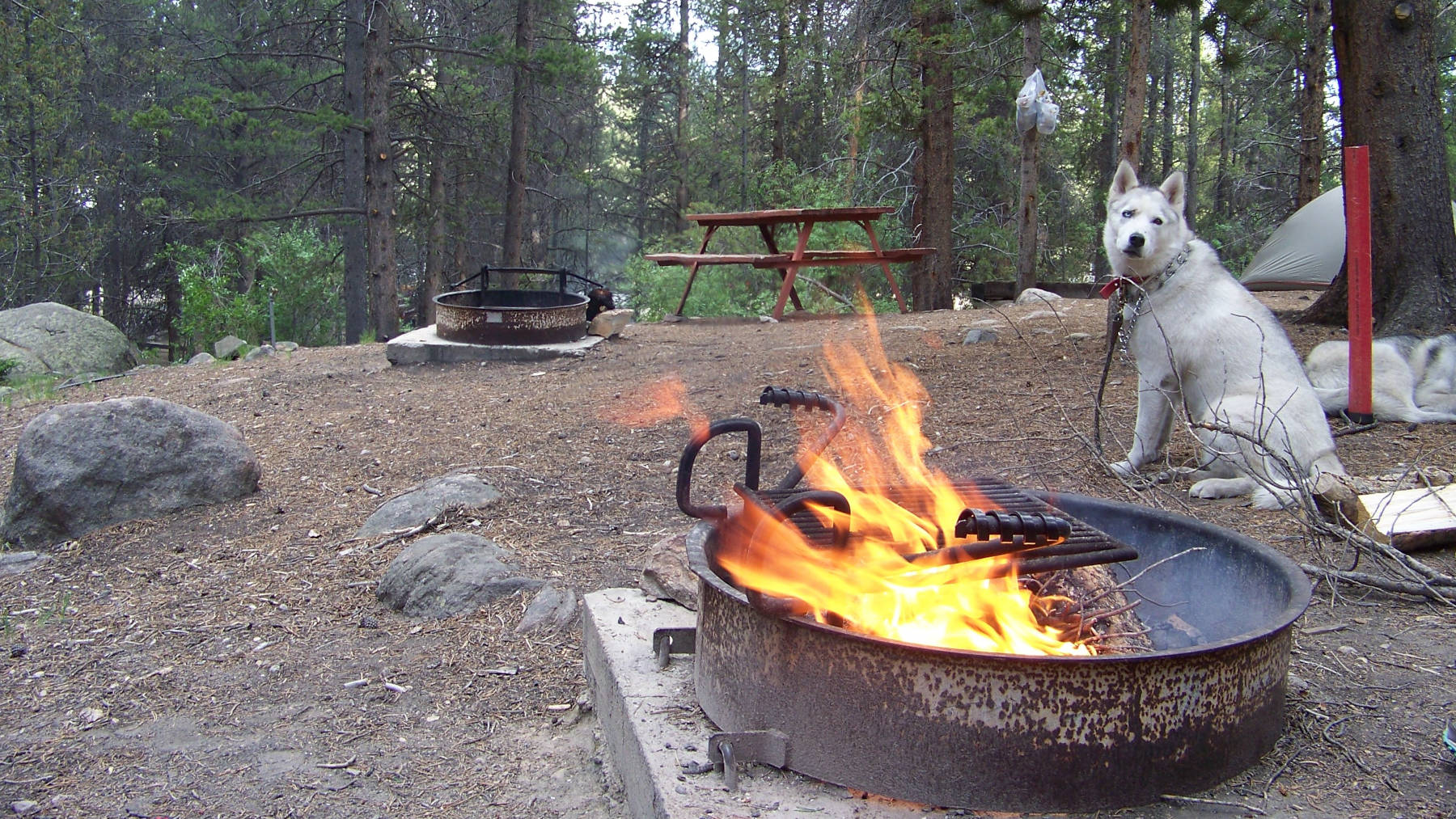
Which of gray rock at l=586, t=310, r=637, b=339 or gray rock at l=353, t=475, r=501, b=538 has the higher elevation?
gray rock at l=586, t=310, r=637, b=339

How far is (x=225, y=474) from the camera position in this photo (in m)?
5.33

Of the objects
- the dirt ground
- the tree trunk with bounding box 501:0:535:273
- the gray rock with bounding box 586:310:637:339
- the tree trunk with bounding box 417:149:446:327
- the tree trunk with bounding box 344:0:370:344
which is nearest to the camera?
the dirt ground

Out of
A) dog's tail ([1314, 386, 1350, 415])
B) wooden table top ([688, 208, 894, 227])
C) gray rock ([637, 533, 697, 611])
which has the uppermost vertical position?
wooden table top ([688, 208, 894, 227])

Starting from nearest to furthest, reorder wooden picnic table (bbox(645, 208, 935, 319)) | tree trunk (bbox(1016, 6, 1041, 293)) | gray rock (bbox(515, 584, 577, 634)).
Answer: gray rock (bbox(515, 584, 577, 634)) < wooden picnic table (bbox(645, 208, 935, 319)) < tree trunk (bbox(1016, 6, 1041, 293))

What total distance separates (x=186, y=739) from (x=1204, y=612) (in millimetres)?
3025

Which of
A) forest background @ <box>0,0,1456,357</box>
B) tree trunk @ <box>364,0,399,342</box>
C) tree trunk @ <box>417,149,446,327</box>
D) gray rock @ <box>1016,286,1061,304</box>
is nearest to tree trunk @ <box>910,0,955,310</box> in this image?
forest background @ <box>0,0,1456,357</box>

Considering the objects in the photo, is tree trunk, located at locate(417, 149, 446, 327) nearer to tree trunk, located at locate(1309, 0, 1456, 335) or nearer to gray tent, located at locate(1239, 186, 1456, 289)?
gray tent, located at locate(1239, 186, 1456, 289)

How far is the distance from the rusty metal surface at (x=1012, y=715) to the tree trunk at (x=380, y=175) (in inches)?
560

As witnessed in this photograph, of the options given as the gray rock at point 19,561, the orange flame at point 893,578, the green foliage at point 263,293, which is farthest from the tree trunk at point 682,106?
the orange flame at point 893,578

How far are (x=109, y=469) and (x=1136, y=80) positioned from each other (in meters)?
7.14

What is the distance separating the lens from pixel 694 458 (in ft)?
7.98

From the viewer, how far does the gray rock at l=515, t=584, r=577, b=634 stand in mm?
3791

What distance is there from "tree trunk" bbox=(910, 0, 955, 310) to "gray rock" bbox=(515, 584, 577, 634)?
9268 millimetres

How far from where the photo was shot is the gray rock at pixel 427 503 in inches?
191
